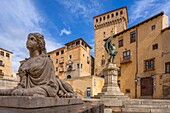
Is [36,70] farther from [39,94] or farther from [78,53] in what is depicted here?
[78,53]

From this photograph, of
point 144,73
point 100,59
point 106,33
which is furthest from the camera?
point 106,33

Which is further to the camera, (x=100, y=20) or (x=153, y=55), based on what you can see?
(x=100, y=20)

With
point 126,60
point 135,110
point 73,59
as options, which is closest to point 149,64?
point 126,60

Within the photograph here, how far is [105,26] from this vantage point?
157ft

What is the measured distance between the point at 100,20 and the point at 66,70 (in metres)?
18.8

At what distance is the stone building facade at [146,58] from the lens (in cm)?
2427

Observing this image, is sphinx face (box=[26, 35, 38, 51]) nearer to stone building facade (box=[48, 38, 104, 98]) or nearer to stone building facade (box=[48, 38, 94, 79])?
stone building facade (box=[48, 38, 104, 98])

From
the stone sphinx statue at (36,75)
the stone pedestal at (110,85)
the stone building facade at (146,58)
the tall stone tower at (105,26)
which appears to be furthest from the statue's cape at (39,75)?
the tall stone tower at (105,26)

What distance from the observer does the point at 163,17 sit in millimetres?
25453

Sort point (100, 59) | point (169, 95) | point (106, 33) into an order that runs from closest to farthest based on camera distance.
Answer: point (169, 95)
point (100, 59)
point (106, 33)

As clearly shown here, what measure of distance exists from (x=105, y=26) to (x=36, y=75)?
A: 46.0 m

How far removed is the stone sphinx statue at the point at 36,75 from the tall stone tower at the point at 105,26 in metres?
38.6

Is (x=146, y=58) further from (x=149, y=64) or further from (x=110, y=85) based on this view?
(x=110, y=85)

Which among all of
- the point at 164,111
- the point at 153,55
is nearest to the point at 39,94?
the point at 164,111
